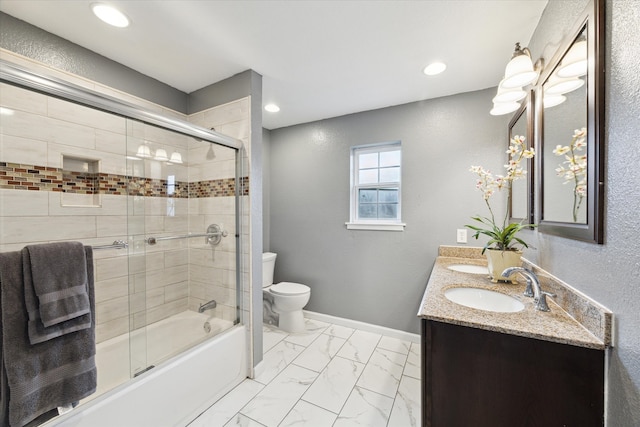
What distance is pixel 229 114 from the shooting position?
1.98m

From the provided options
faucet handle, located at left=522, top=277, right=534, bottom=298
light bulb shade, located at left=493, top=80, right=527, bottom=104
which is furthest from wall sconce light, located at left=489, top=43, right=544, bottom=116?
faucet handle, located at left=522, top=277, right=534, bottom=298

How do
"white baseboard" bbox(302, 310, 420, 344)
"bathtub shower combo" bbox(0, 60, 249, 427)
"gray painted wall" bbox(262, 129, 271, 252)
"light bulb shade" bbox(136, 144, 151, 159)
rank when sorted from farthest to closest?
"gray painted wall" bbox(262, 129, 271, 252) → "white baseboard" bbox(302, 310, 420, 344) → "light bulb shade" bbox(136, 144, 151, 159) → "bathtub shower combo" bbox(0, 60, 249, 427)

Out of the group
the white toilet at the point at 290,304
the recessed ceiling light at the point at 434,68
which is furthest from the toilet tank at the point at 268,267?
the recessed ceiling light at the point at 434,68

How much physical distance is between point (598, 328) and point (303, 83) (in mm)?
2209

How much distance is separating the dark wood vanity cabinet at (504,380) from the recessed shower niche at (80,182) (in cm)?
216

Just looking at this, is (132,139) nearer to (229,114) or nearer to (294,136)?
(229,114)

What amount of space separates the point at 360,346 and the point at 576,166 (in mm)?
2059

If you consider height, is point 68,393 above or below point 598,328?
below

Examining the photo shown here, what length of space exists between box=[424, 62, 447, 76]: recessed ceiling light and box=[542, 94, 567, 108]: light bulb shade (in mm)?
779

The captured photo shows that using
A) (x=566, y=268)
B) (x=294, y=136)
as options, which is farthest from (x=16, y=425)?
(x=294, y=136)

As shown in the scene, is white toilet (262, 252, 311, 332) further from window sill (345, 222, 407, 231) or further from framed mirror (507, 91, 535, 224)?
framed mirror (507, 91, 535, 224)

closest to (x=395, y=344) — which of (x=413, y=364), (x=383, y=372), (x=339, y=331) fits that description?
Answer: (x=413, y=364)

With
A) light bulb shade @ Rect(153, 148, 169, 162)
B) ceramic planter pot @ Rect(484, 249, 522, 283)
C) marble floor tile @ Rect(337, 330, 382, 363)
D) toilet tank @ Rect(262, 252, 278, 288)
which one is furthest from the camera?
toilet tank @ Rect(262, 252, 278, 288)

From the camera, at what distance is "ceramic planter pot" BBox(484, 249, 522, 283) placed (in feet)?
4.57
